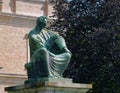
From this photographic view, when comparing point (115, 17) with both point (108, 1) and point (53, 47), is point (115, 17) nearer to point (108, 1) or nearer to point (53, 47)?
point (108, 1)

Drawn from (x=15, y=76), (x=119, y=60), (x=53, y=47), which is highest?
(x=53, y=47)

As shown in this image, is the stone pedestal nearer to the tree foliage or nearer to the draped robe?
the draped robe

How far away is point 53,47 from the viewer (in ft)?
49.5

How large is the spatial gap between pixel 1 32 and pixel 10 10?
1761 mm

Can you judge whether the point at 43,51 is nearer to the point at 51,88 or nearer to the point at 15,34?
the point at 51,88

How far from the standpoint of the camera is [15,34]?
140 ft

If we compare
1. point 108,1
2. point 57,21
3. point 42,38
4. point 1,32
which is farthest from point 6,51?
point 42,38

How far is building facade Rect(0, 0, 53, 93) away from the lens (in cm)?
4206

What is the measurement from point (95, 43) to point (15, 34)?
51.9ft

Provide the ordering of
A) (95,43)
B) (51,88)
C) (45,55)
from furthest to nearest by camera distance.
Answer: (95,43), (45,55), (51,88)

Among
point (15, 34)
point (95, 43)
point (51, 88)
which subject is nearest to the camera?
point (51, 88)

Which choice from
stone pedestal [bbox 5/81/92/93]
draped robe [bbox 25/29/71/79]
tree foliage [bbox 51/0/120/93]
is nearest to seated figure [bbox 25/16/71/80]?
draped robe [bbox 25/29/71/79]

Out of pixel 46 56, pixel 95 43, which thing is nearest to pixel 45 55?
pixel 46 56

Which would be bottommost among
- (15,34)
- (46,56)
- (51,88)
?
(15,34)
